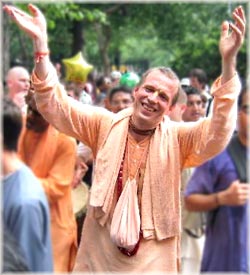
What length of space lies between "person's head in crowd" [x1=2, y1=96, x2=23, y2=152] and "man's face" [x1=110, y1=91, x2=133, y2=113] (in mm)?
2897

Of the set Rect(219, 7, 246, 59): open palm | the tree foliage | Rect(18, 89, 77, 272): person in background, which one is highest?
the tree foliage

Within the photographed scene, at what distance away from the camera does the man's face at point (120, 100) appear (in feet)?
21.1

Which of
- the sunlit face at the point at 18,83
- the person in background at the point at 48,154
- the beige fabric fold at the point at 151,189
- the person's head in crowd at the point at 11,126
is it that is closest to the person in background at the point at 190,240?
the person in background at the point at 48,154

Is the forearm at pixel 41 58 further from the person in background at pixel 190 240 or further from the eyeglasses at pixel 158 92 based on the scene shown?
the person in background at pixel 190 240

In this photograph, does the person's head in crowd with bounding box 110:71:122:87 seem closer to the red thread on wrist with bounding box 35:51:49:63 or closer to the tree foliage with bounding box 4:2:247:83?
the red thread on wrist with bounding box 35:51:49:63

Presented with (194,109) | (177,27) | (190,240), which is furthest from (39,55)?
(177,27)

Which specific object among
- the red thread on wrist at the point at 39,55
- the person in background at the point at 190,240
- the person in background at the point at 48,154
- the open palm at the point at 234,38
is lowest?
the person in background at the point at 190,240

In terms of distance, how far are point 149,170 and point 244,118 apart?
26.4 inches

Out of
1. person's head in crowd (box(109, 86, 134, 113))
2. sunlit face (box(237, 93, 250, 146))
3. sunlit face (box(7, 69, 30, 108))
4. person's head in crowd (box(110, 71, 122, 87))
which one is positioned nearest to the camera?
sunlit face (box(237, 93, 250, 146))

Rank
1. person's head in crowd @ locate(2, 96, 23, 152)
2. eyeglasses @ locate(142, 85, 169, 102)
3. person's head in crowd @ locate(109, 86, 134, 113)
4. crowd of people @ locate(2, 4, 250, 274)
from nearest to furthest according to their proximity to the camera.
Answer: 1. person's head in crowd @ locate(2, 96, 23, 152)
2. crowd of people @ locate(2, 4, 250, 274)
3. eyeglasses @ locate(142, 85, 169, 102)
4. person's head in crowd @ locate(109, 86, 134, 113)

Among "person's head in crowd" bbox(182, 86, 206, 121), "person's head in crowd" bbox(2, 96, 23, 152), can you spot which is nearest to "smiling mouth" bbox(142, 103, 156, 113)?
"person's head in crowd" bbox(2, 96, 23, 152)

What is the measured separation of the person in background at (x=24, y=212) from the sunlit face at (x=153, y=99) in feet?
3.20

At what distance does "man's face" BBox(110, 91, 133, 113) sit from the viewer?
643 centimetres

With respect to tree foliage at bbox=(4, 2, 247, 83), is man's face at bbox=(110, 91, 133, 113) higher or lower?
lower
